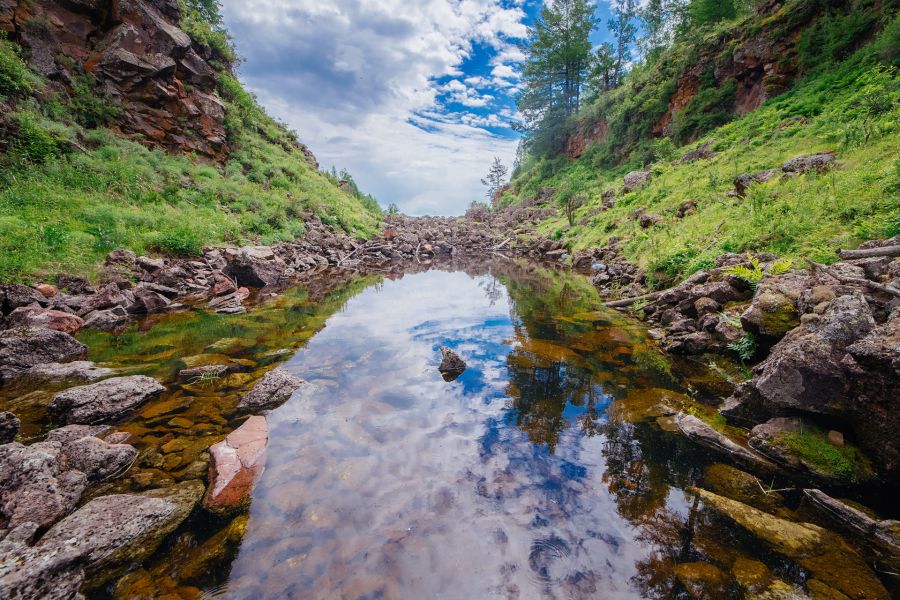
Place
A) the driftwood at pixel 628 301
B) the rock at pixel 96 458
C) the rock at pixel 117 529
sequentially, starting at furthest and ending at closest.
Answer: the driftwood at pixel 628 301, the rock at pixel 96 458, the rock at pixel 117 529

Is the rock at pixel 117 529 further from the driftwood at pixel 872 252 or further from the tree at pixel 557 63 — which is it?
the tree at pixel 557 63

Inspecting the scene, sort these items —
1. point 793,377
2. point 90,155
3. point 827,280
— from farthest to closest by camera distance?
1. point 90,155
2. point 827,280
3. point 793,377

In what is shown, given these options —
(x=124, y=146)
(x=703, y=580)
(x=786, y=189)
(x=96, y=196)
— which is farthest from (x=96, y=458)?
(x=124, y=146)

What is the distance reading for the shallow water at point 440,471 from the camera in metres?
2.71

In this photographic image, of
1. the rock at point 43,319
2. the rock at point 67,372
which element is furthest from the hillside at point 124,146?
the rock at point 67,372

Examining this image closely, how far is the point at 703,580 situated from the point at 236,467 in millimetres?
4271

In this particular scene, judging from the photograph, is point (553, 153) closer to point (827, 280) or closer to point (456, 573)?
point (827, 280)

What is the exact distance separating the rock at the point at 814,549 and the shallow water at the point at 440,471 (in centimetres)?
13

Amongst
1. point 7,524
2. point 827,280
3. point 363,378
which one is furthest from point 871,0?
point 7,524

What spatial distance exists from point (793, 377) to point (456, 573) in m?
3.97

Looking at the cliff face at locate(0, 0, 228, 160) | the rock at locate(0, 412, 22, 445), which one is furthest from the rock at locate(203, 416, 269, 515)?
the cliff face at locate(0, 0, 228, 160)

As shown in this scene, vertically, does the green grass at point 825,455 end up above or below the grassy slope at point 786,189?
below

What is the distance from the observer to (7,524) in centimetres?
274

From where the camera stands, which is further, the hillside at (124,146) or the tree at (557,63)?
the tree at (557,63)
